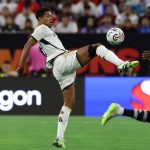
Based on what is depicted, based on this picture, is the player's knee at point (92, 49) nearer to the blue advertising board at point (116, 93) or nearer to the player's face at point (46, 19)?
the player's face at point (46, 19)

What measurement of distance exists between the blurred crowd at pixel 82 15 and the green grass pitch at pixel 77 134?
3.89 metres

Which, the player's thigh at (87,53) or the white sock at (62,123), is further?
the white sock at (62,123)

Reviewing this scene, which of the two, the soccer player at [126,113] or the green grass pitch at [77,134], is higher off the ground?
the soccer player at [126,113]

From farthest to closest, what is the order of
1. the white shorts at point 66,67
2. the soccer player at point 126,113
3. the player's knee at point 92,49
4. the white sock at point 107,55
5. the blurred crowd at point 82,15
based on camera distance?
the blurred crowd at point 82,15 < the white shorts at point 66,67 < the player's knee at point 92,49 < the white sock at point 107,55 < the soccer player at point 126,113

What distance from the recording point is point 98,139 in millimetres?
11164

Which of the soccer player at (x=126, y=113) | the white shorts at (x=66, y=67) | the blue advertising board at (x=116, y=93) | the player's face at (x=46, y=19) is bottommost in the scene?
the blue advertising board at (x=116, y=93)

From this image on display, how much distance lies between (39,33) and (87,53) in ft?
2.64

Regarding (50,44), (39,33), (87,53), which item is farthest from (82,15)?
(87,53)

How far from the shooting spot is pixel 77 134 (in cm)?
1197

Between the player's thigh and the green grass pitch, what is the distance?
1.23 meters

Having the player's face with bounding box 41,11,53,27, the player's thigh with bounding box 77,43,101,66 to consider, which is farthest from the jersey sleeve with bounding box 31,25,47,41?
the player's thigh with bounding box 77,43,101,66

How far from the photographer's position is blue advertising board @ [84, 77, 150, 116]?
1584 centimetres

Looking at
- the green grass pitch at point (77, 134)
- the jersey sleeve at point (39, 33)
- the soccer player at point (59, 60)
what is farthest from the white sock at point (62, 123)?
the jersey sleeve at point (39, 33)

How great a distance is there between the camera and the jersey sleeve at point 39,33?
10203 millimetres
